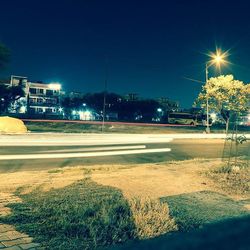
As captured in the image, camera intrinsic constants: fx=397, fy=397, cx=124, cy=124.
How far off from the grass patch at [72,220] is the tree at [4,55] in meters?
36.2

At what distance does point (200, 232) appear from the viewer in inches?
162

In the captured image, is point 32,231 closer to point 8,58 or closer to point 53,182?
point 53,182

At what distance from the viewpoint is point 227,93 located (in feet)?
146

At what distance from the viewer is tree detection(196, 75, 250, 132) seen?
144ft

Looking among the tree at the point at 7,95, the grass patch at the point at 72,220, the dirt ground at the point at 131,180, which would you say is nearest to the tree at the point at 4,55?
the dirt ground at the point at 131,180

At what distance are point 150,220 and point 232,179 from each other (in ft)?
18.7

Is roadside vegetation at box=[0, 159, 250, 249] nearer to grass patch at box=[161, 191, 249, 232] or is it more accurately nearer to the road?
grass patch at box=[161, 191, 249, 232]

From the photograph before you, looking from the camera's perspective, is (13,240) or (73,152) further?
(73,152)

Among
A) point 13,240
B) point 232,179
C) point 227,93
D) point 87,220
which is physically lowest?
point 13,240

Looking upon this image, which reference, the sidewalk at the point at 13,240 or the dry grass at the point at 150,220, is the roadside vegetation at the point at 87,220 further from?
the sidewalk at the point at 13,240

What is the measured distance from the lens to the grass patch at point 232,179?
33.0ft

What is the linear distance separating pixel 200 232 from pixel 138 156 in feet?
52.0

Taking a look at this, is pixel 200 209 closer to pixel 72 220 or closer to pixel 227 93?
pixel 72 220

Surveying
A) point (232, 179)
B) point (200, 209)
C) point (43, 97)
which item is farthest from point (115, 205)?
point (43, 97)
